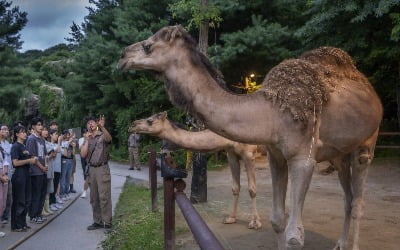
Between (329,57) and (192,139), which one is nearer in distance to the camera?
(329,57)

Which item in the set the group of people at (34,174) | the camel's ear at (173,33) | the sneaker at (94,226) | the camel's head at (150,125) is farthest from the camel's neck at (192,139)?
the sneaker at (94,226)

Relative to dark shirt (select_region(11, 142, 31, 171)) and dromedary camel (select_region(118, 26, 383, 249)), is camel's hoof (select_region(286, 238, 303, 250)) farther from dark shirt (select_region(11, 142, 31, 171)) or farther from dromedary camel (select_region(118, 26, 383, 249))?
dark shirt (select_region(11, 142, 31, 171))

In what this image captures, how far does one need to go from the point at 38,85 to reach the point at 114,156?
23697mm

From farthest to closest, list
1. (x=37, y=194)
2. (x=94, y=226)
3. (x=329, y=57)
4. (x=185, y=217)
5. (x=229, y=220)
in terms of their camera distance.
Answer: (x=37, y=194), (x=94, y=226), (x=229, y=220), (x=329, y=57), (x=185, y=217)

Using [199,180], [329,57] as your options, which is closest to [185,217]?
[329,57]

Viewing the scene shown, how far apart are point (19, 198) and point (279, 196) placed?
211 inches

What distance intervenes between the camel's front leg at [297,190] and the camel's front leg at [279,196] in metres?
0.60

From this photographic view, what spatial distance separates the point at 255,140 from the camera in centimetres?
470

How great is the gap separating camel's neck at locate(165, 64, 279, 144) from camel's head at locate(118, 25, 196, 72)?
0.12 m

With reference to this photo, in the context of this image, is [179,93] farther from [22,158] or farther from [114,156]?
[114,156]

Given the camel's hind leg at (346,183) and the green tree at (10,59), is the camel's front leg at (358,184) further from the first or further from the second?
the green tree at (10,59)

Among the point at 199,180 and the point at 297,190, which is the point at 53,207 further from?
the point at 297,190

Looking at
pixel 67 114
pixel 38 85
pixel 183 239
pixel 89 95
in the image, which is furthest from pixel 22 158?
pixel 38 85

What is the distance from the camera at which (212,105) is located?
4586 millimetres
